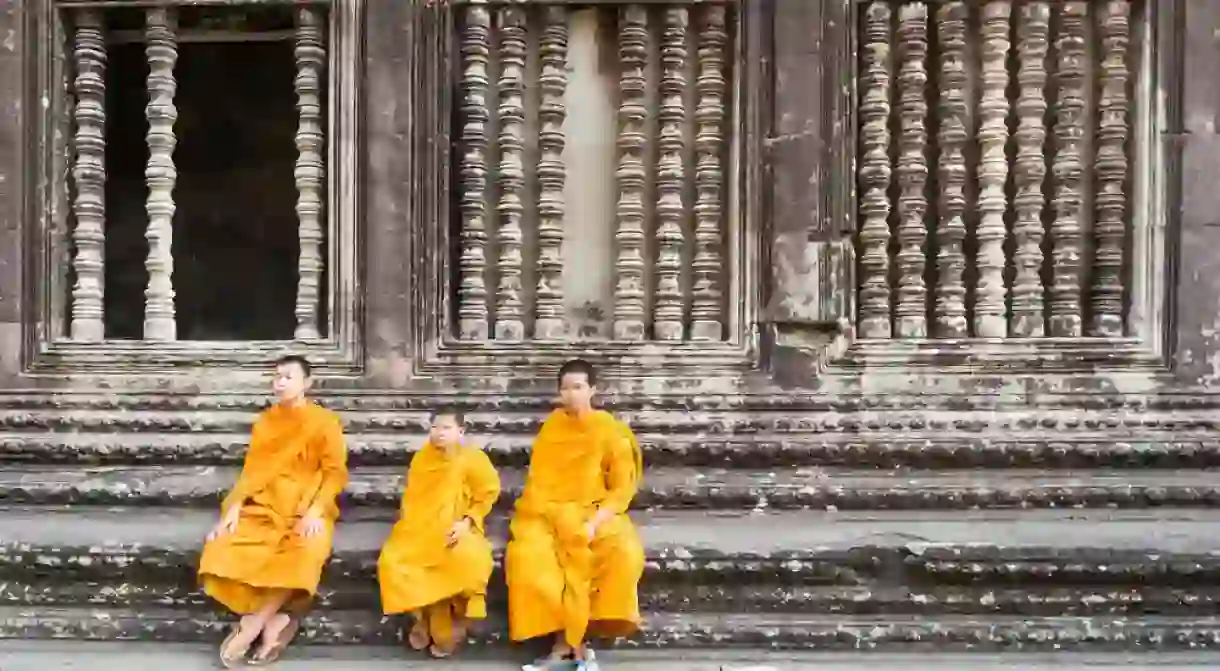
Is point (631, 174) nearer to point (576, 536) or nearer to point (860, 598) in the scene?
point (576, 536)

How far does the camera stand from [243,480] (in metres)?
3.64

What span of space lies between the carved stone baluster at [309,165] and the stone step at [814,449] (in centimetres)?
65

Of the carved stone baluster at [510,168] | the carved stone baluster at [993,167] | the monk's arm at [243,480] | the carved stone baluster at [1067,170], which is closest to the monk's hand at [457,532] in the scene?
the monk's arm at [243,480]

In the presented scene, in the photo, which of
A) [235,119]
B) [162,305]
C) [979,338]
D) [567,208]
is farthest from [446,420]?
[235,119]

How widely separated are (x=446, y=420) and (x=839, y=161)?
6.72 feet

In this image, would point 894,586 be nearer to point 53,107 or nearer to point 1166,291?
point 1166,291

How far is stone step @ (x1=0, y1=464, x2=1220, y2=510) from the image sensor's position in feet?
12.7

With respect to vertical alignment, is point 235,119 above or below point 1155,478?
above

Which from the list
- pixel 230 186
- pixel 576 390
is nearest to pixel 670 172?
pixel 576 390

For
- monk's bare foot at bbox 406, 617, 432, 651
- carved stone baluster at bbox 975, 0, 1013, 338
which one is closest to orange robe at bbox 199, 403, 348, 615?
monk's bare foot at bbox 406, 617, 432, 651

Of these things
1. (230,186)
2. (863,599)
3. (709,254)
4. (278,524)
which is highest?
(230,186)

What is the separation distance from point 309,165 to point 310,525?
167 cm

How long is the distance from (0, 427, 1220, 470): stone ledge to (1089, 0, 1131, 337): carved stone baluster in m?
0.53

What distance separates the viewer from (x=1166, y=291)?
4.04 m
